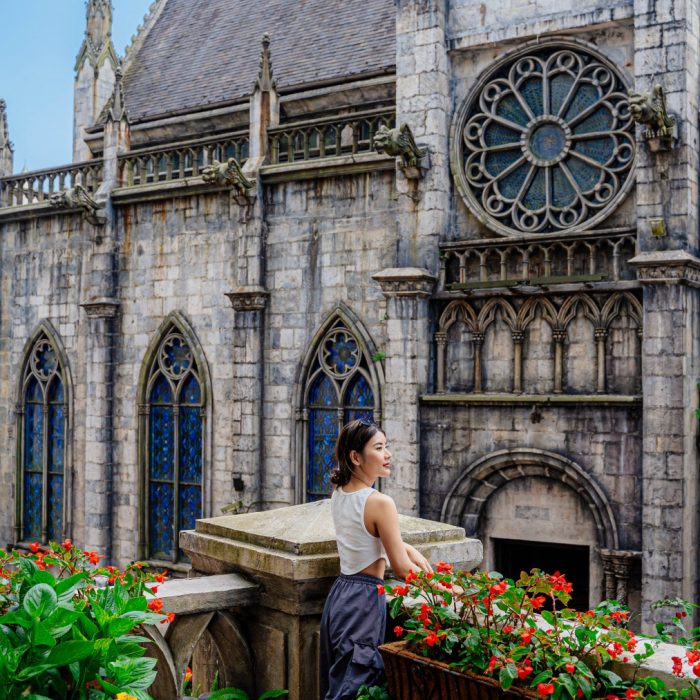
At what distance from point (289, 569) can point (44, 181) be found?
16.1 metres

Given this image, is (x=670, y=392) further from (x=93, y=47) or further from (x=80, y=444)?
(x=93, y=47)

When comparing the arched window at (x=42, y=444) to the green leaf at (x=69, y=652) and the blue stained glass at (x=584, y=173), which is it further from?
the green leaf at (x=69, y=652)

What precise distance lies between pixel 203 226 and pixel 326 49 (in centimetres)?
487

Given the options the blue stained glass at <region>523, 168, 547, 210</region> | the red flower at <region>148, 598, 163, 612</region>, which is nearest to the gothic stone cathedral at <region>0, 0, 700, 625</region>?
the blue stained glass at <region>523, 168, 547, 210</region>

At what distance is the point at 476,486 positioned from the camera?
1275cm

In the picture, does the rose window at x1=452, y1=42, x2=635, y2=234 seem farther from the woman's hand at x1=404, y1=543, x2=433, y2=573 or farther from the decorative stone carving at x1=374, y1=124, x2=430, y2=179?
the woman's hand at x1=404, y1=543, x2=433, y2=573

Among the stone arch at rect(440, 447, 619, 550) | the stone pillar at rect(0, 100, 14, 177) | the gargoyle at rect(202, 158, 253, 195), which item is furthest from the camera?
the stone pillar at rect(0, 100, 14, 177)

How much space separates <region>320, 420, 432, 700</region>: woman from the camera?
13.0 feet

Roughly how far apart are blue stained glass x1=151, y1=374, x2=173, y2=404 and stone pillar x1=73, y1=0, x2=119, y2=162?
6.48 meters

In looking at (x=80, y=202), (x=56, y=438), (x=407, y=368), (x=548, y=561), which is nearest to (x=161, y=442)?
(x=56, y=438)

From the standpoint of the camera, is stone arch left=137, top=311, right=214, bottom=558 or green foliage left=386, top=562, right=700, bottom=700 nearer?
green foliage left=386, top=562, right=700, bottom=700

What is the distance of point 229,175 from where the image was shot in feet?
47.5

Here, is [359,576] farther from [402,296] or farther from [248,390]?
[248,390]

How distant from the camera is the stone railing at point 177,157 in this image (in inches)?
624
